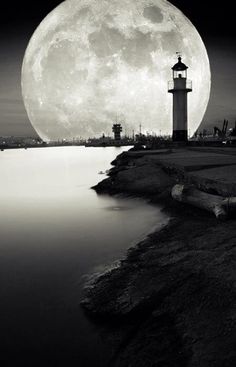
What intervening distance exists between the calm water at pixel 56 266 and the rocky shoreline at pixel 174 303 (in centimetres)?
35

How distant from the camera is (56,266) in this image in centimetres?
718

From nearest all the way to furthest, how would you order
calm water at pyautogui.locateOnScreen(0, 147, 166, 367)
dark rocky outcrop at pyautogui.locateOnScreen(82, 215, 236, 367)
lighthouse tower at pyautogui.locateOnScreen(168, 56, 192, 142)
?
1. dark rocky outcrop at pyautogui.locateOnScreen(82, 215, 236, 367)
2. calm water at pyautogui.locateOnScreen(0, 147, 166, 367)
3. lighthouse tower at pyautogui.locateOnScreen(168, 56, 192, 142)

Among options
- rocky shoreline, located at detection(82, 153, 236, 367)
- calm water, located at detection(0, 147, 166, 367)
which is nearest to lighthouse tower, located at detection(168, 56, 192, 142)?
calm water, located at detection(0, 147, 166, 367)

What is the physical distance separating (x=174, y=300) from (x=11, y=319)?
7.58ft

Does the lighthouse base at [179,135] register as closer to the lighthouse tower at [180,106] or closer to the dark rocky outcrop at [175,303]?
the lighthouse tower at [180,106]

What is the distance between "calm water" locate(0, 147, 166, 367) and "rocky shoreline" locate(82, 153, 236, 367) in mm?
349

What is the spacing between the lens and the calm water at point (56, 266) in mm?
4312

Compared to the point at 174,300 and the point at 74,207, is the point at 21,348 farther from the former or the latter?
the point at 74,207

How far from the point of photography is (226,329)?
3.50 m

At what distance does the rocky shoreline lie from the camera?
3520mm

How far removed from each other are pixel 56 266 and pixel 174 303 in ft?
11.2

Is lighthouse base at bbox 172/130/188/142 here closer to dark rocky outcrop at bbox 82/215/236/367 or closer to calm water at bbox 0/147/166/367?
calm water at bbox 0/147/166/367

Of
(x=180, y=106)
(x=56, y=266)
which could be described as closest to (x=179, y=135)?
(x=180, y=106)

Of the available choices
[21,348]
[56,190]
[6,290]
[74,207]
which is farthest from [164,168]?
[21,348]
